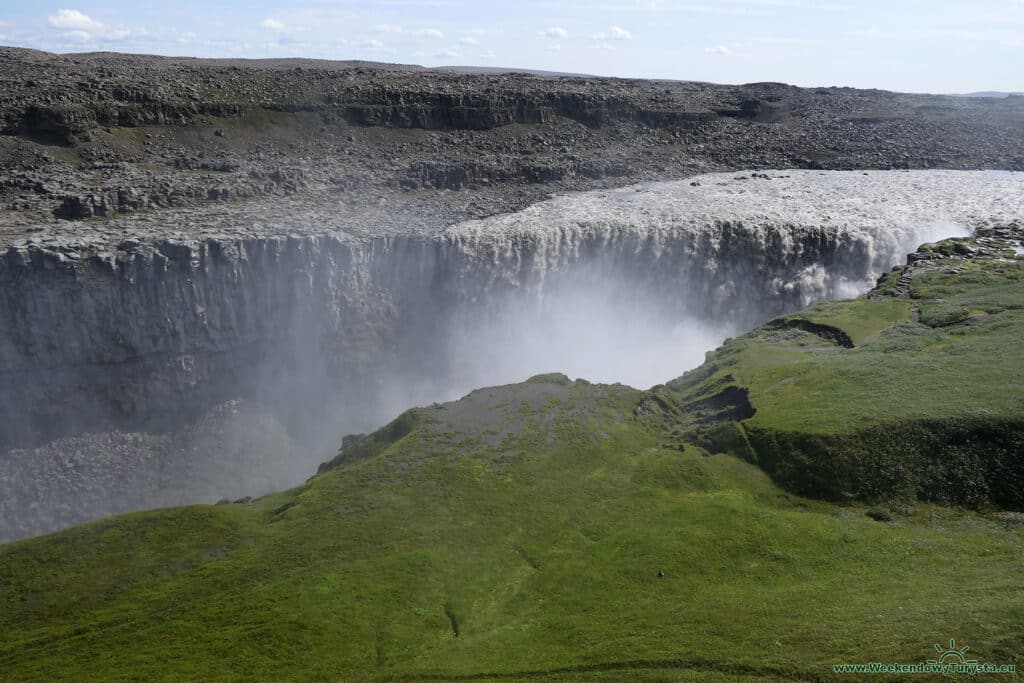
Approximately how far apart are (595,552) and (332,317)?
1339 inches

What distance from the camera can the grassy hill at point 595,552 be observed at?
19.1 metres

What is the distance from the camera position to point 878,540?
23078 millimetres

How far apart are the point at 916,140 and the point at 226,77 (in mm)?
86269

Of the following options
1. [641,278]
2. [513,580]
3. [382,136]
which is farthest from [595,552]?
[382,136]

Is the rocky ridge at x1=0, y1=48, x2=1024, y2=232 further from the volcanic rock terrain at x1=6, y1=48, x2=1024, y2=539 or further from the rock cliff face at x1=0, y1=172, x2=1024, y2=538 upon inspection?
the rock cliff face at x1=0, y1=172, x2=1024, y2=538

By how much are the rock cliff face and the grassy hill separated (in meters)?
19.1

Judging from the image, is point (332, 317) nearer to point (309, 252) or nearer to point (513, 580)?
point (309, 252)

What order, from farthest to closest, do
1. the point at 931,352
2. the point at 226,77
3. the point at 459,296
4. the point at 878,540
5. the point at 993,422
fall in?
the point at 226,77
the point at 459,296
the point at 931,352
the point at 993,422
the point at 878,540

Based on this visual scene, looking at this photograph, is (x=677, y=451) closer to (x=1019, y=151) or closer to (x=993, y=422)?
(x=993, y=422)

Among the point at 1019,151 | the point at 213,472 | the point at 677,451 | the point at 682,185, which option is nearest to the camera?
the point at 677,451

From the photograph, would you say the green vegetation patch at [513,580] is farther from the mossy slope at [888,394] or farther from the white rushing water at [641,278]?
the white rushing water at [641,278]

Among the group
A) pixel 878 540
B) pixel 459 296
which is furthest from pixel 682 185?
pixel 878 540

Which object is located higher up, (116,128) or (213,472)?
(116,128)

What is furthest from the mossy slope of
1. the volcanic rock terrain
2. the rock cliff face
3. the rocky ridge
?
the rocky ridge
